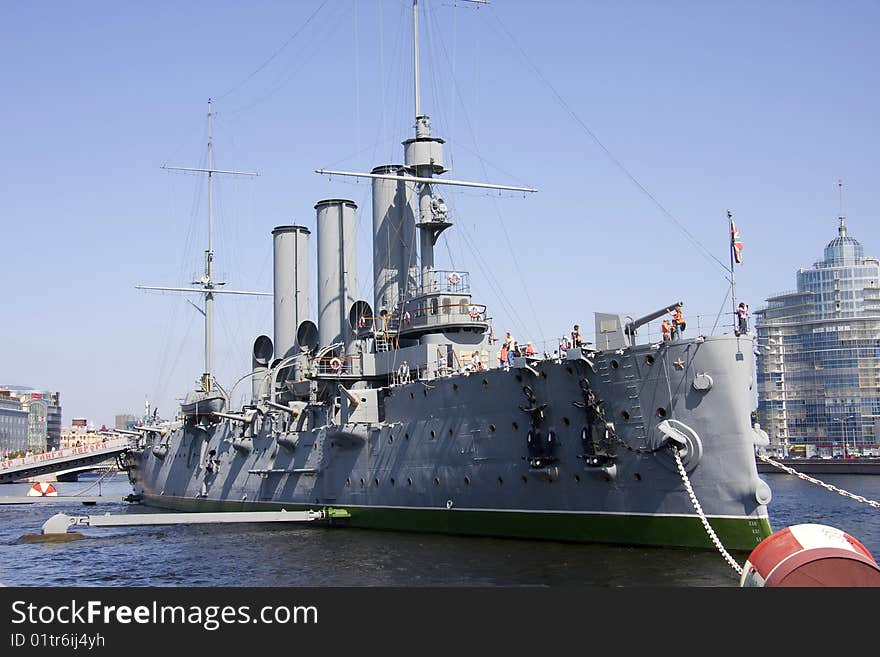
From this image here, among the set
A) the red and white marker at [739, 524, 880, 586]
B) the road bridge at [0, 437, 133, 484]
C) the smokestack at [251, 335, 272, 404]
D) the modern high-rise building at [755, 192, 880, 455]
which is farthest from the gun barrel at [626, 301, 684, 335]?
the modern high-rise building at [755, 192, 880, 455]

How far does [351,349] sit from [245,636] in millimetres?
27939

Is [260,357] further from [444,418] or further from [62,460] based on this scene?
[62,460]

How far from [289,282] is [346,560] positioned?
2195 cm

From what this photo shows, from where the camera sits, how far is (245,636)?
8.64 metres

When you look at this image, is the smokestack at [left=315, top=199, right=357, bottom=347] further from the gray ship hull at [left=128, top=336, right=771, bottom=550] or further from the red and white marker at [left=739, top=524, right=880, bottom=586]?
the red and white marker at [left=739, top=524, right=880, bottom=586]

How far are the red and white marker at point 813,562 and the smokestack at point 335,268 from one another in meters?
29.5

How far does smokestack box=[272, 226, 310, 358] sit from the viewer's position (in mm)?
43812

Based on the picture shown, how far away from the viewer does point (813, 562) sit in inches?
379

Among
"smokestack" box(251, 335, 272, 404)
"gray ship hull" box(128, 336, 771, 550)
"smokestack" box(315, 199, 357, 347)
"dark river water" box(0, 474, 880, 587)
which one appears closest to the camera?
"dark river water" box(0, 474, 880, 587)

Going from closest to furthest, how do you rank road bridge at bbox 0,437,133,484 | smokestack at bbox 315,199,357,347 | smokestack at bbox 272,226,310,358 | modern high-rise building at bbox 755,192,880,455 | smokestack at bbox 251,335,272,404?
smokestack at bbox 315,199,357,347
smokestack at bbox 272,226,310,358
smokestack at bbox 251,335,272,404
road bridge at bbox 0,437,133,484
modern high-rise building at bbox 755,192,880,455

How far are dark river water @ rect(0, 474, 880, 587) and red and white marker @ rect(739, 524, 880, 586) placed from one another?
841 cm

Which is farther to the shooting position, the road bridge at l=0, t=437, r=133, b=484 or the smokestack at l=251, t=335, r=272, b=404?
the road bridge at l=0, t=437, r=133, b=484

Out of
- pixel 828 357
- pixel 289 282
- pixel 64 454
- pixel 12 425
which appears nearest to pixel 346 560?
pixel 289 282

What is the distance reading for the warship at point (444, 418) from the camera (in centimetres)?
2209
